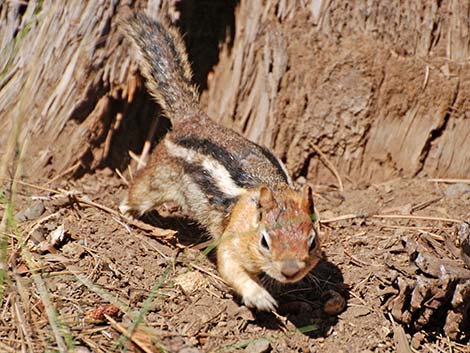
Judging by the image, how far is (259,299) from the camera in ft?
12.8

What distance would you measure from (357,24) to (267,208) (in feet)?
6.67

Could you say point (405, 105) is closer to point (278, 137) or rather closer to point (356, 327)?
point (278, 137)

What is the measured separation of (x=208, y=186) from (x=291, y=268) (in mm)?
1090

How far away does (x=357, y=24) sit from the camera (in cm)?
520

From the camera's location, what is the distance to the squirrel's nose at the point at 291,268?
3545 millimetres

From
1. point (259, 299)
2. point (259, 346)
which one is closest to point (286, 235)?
point (259, 299)

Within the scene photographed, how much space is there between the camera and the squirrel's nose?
3.54 m

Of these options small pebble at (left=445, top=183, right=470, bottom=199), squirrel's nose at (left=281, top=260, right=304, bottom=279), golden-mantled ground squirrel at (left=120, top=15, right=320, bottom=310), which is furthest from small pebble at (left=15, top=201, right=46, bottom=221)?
small pebble at (left=445, top=183, right=470, bottom=199)

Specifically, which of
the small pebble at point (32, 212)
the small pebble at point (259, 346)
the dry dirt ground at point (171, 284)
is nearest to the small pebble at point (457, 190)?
the dry dirt ground at point (171, 284)

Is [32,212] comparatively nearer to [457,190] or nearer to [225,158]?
[225,158]

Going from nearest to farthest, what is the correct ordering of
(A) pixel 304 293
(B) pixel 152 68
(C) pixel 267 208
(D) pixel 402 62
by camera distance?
(C) pixel 267 208 < (A) pixel 304 293 < (B) pixel 152 68 < (D) pixel 402 62

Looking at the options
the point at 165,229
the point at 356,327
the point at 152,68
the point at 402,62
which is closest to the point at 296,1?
the point at 402,62

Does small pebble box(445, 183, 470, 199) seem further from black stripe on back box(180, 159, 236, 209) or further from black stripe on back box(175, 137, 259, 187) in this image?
black stripe on back box(180, 159, 236, 209)

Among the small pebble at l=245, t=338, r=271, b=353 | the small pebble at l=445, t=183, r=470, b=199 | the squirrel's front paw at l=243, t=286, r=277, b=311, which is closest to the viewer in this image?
the small pebble at l=245, t=338, r=271, b=353
